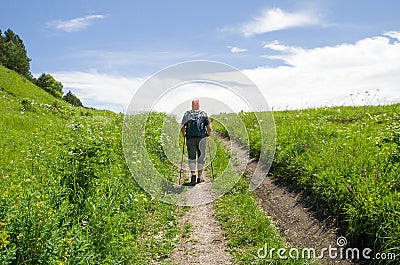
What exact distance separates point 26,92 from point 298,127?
3472cm

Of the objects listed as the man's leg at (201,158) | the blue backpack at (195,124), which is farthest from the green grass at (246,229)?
the blue backpack at (195,124)

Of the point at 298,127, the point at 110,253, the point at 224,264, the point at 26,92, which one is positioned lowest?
the point at 224,264

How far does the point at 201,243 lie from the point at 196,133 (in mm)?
4763

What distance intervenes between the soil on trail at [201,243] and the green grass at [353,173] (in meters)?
2.25

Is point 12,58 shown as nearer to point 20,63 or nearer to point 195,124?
point 20,63

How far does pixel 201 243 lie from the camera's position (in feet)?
22.9

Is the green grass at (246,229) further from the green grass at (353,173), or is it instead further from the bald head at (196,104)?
the bald head at (196,104)

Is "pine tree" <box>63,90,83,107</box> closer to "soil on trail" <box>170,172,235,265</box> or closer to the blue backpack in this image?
the blue backpack

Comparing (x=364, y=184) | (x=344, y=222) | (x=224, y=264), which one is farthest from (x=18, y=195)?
(x=364, y=184)

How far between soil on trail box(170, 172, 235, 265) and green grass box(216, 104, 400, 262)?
7.38 ft

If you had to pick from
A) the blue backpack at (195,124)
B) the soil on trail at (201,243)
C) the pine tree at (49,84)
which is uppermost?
the pine tree at (49,84)

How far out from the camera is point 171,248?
6.65 m

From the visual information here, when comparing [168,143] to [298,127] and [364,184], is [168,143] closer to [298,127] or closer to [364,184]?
[298,127]

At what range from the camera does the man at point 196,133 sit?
442 inches
